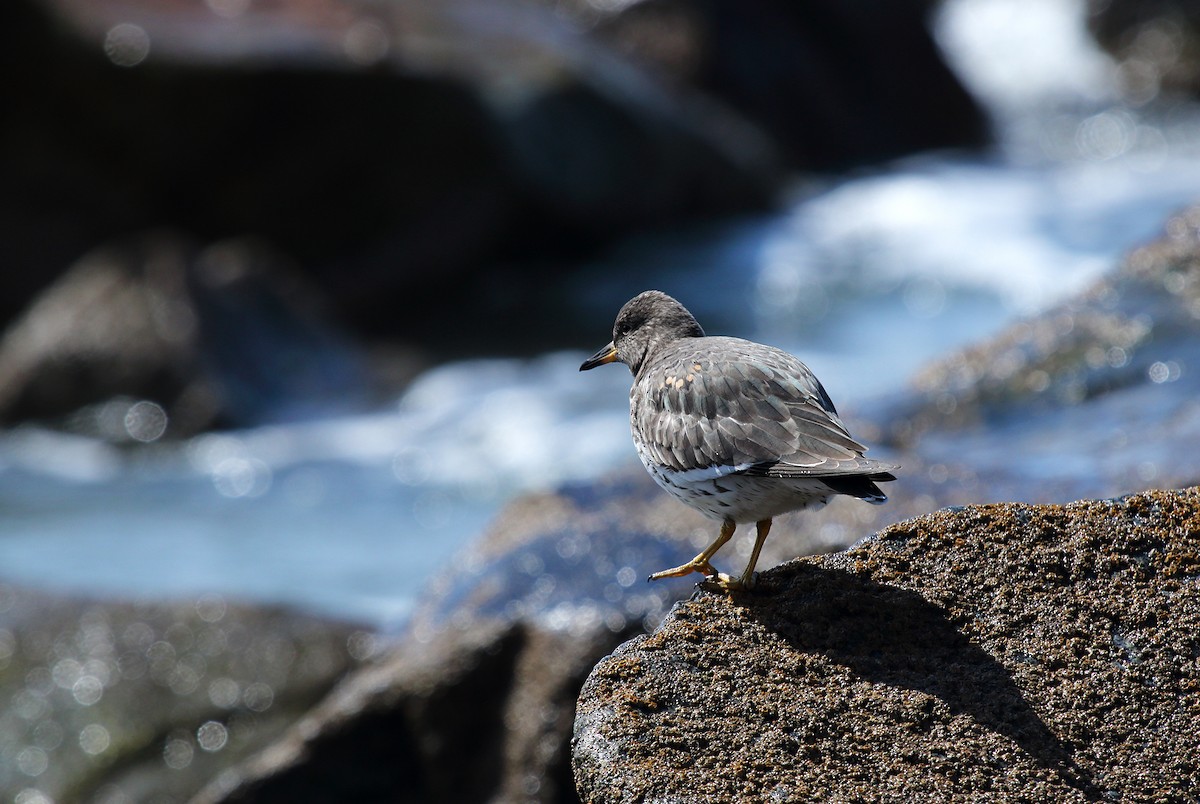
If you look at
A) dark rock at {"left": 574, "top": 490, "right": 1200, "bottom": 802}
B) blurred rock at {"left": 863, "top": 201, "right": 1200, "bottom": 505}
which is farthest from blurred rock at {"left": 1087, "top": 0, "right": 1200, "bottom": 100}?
dark rock at {"left": 574, "top": 490, "right": 1200, "bottom": 802}

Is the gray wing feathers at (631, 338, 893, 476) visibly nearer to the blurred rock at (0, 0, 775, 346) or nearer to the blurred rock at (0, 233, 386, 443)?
the blurred rock at (0, 233, 386, 443)

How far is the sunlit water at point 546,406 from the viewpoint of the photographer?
12.4 meters

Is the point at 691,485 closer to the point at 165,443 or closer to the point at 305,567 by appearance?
the point at 305,567

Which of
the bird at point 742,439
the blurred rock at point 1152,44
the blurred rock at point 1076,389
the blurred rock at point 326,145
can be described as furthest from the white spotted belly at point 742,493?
the blurred rock at point 1152,44

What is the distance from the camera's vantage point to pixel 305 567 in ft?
40.1

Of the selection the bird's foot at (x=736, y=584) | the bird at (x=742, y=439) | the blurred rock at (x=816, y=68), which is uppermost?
the blurred rock at (x=816, y=68)

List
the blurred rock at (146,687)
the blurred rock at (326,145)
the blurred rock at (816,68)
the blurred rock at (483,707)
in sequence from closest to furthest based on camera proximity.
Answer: the blurred rock at (483,707)
the blurred rock at (146,687)
the blurred rock at (326,145)
the blurred rock at (816,68)

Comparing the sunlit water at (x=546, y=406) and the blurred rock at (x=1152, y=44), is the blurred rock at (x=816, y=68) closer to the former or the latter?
the sunlit water at (x=546, y=406)

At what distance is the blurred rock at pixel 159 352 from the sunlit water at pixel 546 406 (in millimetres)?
318

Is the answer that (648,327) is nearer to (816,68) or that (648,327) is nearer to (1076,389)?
(1076,389)

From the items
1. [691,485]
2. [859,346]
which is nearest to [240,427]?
[859,346]

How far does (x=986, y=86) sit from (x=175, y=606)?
75.9 feet

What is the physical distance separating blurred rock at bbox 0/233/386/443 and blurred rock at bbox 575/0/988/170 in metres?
8.89

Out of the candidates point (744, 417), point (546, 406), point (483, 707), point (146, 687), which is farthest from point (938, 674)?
point (546, 406)
